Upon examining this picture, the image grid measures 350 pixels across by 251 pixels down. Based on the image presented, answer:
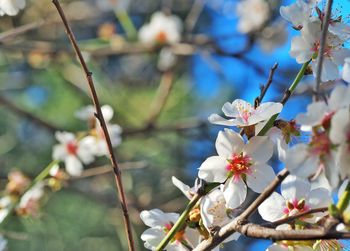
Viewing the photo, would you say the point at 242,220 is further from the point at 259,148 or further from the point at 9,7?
the point at 9,7

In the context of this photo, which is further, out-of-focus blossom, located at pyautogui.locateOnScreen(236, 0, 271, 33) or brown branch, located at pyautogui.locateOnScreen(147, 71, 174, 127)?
out-of-focus blossom, located at pyautogui.locateOnScreen(236, 0, 271, 33)

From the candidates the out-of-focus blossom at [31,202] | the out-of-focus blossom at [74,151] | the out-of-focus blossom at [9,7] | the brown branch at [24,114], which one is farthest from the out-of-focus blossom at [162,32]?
the out-of-focus blossom at [9,7]

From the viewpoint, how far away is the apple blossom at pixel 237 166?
0.61 metres

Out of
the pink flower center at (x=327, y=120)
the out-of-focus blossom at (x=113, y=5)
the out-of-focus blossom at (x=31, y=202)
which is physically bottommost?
the pink flower center at (x=327, y=120)

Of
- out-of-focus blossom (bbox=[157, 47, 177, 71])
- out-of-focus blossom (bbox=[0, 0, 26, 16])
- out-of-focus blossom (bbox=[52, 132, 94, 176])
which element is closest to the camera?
out-of-focus blossom (bbox=[0, 0, 26, 16])

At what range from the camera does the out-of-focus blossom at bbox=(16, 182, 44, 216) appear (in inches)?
48.9

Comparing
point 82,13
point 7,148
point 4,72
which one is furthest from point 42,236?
point 82,13

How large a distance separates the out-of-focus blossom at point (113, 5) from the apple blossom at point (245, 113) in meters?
1.75

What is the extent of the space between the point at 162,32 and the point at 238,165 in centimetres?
179

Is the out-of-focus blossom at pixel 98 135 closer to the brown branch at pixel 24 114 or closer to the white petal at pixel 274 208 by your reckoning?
the brown branch at pixel 24 114

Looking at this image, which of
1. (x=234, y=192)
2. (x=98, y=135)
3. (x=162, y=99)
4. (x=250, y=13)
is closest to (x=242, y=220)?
(x=234, y=192)

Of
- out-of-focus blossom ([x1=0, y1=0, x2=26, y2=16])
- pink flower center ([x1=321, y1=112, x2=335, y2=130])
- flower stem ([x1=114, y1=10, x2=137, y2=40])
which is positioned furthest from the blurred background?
pink flower center ([x1=321, y1=112, x2=335, y2=130])

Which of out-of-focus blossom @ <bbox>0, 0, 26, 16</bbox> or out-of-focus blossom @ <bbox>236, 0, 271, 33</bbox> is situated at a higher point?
out-of-focus blossom @ <bbox>236, 0, 271, 33</bbox>

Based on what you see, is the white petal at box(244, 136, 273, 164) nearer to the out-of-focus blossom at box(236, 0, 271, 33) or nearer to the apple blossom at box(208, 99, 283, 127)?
the apple blossom at box(208, 99, 283, 127)
